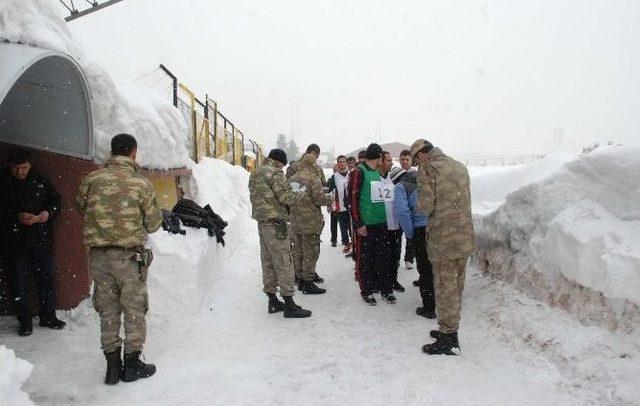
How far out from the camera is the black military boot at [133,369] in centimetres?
355

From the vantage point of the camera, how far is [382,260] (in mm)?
5535

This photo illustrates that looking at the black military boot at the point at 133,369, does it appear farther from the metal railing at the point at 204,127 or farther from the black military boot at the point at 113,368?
the metal railing at the point at 204,127

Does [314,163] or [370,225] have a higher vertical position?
[314,163]

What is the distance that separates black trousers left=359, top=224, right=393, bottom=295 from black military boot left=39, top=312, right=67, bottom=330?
11.0 feet

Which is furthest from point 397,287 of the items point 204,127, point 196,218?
point 204,127

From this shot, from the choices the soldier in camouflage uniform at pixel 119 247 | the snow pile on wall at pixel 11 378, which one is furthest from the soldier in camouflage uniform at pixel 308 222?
the snow pile on wall at pixel 11 378

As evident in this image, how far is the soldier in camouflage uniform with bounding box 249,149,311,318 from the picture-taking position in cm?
516

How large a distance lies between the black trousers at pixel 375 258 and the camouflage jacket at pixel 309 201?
0.91 metres

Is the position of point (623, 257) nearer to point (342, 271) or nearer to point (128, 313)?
point (128, 313)

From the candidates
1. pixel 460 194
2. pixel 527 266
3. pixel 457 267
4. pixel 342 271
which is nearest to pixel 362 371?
pixel 457 267

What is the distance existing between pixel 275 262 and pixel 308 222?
3.69 ft

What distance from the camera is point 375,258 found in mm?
5559

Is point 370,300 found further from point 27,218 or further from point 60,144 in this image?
point 60,144

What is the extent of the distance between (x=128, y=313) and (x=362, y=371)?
6.43 feet
